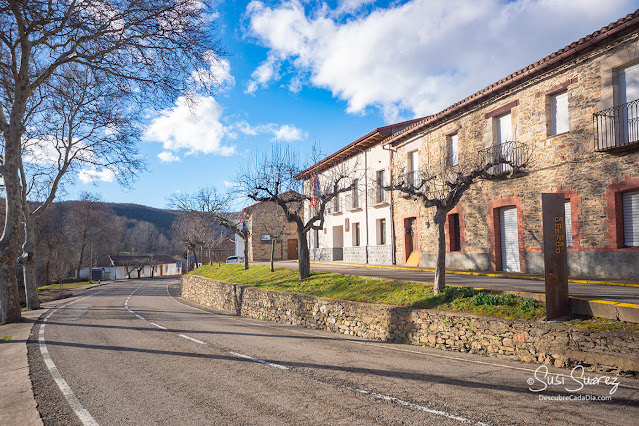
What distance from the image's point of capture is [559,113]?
13930 millimetres

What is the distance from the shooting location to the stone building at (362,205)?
78.0 ft

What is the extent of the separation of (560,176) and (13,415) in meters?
15.2

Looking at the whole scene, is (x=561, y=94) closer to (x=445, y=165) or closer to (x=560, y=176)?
(x=560, y=176)

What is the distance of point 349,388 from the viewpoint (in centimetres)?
576

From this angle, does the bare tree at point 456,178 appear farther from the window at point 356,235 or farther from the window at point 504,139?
the window at point 356,235

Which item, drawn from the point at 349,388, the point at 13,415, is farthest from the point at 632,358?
the point at 13,415

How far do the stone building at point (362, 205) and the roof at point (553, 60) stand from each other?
209 inches

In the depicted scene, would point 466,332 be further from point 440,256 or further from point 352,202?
point 352,202

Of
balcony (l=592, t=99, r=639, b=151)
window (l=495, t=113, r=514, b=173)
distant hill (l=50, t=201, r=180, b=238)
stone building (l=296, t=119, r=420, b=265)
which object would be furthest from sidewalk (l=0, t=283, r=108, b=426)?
distant hill (l=50, t=201, r=180, b=238)

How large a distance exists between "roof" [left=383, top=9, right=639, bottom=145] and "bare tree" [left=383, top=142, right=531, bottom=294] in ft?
7.45

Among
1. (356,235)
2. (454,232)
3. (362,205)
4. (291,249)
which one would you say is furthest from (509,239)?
(291,249)

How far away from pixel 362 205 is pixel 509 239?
38.1ft

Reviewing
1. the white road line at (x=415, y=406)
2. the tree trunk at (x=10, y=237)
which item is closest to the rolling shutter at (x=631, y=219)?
the white road line at (x=415, y=406)

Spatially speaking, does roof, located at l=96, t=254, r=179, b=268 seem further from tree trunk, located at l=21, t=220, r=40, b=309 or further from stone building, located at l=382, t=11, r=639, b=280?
stone building, located at l=382, t=11, r=639, b=280
